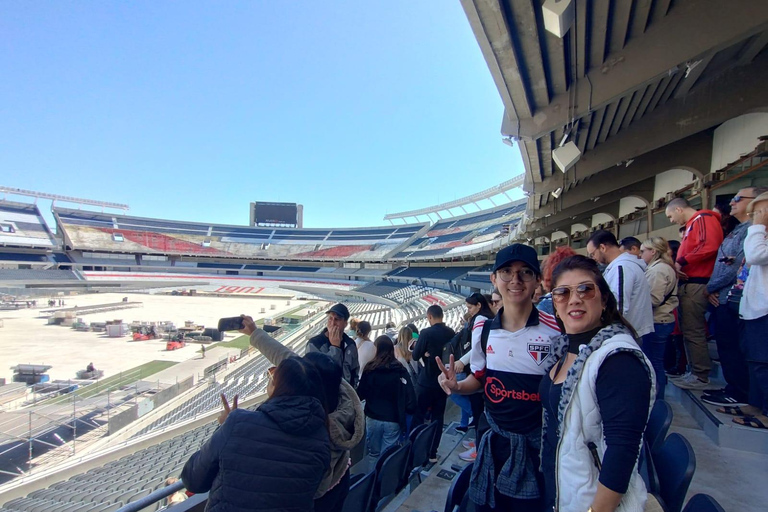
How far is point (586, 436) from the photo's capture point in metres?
1.08

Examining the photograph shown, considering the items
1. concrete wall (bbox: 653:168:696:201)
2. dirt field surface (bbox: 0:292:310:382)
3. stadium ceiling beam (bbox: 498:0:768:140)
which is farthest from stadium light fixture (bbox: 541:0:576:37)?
dirt field surface (bbox: 0:292:310:382)

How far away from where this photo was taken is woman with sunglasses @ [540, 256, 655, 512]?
972mm

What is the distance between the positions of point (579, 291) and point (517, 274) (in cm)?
40

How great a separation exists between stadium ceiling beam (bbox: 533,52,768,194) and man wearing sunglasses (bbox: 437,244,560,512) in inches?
168

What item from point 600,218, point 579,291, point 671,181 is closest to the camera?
point 579,291

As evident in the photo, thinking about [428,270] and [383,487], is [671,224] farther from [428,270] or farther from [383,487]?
[428,270]

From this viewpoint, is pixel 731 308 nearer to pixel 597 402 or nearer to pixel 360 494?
pixel 597 402

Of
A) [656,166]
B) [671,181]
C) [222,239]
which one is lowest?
[222,239]

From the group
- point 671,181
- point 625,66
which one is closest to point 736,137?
point 671,181

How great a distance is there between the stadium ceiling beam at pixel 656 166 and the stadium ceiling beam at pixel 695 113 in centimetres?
125

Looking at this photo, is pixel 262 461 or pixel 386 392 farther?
pixel 386 392

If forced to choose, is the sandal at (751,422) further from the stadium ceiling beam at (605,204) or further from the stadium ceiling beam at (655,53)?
the stadium ceiling beam at (605,204)

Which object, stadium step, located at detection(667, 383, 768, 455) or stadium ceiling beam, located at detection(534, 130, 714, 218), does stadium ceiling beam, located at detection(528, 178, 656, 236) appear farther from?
stadium step, located at detection(667, 383, 768, 455)

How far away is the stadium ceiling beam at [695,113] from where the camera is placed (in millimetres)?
3807
